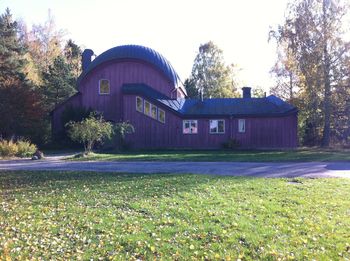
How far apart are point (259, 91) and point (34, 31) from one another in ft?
107

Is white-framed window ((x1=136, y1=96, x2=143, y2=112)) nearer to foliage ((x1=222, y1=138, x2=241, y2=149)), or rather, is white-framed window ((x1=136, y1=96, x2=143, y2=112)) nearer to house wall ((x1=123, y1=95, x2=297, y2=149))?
house wall ((x1=123, y1=95, x2=297, y2=149))

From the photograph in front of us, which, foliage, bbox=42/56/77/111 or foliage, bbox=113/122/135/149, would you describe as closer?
foliage, bbox=113/122/135/149

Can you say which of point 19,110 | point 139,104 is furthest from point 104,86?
point 19,110

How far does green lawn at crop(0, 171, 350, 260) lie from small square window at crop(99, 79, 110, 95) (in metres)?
23.6

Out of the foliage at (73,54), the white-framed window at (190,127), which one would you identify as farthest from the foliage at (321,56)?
the foliage at (73,54)

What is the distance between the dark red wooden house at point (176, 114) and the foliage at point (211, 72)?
23046 mm

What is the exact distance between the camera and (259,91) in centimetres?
5841

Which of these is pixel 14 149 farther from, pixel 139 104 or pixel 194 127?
pixel 194 127

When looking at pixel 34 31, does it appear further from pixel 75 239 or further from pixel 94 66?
pixel 75 239

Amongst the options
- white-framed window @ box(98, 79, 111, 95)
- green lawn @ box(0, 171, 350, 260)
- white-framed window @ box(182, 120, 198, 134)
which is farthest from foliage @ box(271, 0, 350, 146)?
green lawn @ box(0, 171, 350, 260)

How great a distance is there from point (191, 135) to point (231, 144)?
3.27m

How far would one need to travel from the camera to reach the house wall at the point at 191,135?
30953 millimetres

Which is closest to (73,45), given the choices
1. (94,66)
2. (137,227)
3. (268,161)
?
(94,66)

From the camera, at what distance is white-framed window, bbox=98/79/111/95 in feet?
113
